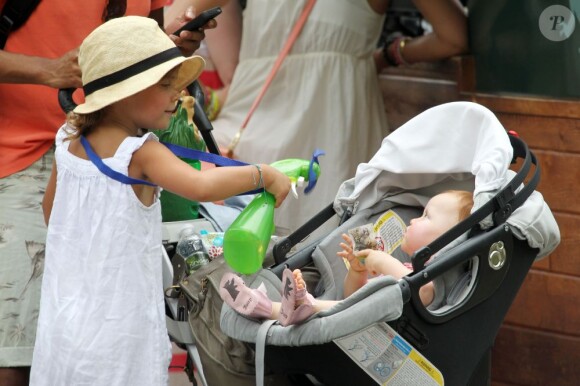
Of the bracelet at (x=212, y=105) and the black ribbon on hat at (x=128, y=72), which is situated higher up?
the black ribbon on hat at (x=128, y=72)

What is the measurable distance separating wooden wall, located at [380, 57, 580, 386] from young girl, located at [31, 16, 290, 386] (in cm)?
146

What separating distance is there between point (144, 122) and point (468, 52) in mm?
1903

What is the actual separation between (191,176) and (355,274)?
0.66 meters

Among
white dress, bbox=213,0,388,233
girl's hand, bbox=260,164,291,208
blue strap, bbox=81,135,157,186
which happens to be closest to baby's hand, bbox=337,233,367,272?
girl's hand, bbox=260,164,291,208

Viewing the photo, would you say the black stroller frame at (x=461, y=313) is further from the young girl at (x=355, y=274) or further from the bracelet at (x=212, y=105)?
the bracelet at (x=212, y=105)

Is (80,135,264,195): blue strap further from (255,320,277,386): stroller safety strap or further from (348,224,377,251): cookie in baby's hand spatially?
(348,224,377,251): cookie in baby's hand

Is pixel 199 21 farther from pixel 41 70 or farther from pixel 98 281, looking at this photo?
pixel 98 281

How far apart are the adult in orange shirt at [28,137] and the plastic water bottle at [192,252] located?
0.40m

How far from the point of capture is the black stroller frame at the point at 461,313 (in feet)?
9.20

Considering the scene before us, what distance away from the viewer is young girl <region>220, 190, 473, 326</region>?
2.70m

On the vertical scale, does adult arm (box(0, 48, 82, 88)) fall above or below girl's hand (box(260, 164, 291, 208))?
above

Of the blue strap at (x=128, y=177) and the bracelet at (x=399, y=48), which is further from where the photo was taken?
the bracelet at (x=399, y=48)

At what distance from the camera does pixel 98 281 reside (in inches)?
112

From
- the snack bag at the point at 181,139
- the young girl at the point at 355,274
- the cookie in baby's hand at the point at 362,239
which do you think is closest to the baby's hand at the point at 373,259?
the young girl at the point at 355,274
